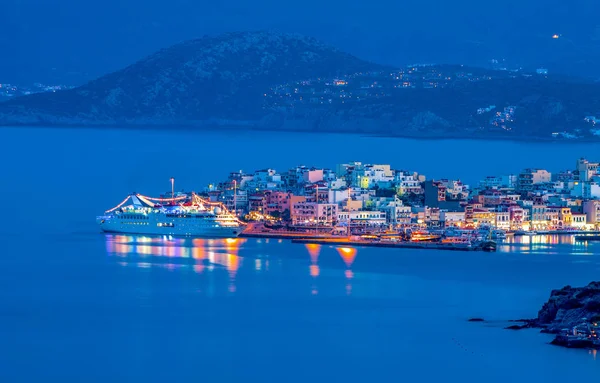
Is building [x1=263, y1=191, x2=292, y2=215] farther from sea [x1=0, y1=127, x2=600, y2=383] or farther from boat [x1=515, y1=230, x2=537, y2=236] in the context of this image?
boat [x1=515, y1=230, x2=537, y2=236]

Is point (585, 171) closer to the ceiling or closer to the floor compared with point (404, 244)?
closer to the ceiling

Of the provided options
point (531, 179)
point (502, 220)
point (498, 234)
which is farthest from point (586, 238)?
point (531, 179)

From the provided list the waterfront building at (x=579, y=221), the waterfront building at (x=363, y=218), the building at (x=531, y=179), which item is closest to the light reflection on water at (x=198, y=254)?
the waterfront building at (x=363, y=218)

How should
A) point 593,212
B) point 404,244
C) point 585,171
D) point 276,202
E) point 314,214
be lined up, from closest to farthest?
point 404,244 → point 314,214 → point 593,212 → point 276,202 → point 585,171

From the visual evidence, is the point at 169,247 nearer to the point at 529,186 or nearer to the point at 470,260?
the point at 470,260

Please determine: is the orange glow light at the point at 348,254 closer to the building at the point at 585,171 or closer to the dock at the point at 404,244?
the dock at the point at 404,244

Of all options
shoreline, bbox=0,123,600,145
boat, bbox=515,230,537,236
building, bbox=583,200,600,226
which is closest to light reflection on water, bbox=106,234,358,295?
boat, bbox=515,230,537,236

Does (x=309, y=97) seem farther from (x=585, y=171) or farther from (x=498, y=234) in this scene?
(x=498, y=234)

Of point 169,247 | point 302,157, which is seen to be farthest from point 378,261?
point 302,157
